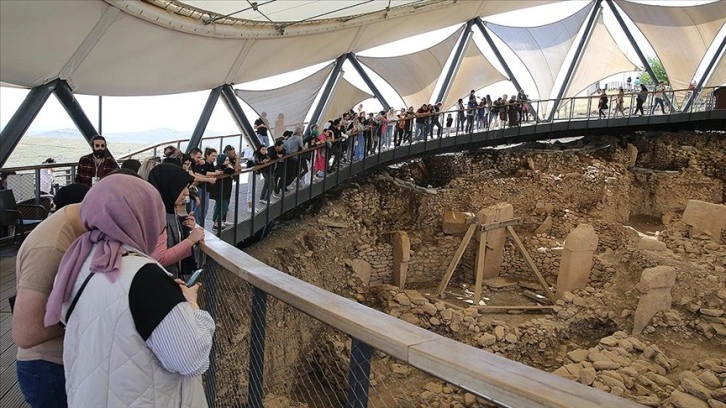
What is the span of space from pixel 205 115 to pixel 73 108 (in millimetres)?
4276

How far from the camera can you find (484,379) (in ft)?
3.78

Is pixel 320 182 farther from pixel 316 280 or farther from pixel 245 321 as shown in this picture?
pixel 245 321

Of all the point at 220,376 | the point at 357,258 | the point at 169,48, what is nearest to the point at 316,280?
the point at 357,258

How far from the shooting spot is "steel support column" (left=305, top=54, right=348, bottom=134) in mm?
17734

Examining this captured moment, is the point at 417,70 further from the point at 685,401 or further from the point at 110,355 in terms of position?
the point at 110,355

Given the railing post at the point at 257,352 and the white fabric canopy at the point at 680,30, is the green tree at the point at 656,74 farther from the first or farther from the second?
the railing post at the point at 257,352

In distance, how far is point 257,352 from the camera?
2.23 m

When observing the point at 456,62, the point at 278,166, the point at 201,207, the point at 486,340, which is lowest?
the point at 486,340

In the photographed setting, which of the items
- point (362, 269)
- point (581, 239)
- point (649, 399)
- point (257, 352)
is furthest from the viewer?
point (362, 269)

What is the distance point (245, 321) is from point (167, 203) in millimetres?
5864

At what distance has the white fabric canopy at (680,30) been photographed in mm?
25047

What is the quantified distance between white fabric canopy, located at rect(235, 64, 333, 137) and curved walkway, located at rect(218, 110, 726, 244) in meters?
3.70

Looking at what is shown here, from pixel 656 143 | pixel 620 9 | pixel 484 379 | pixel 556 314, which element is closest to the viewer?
pixel 484 379

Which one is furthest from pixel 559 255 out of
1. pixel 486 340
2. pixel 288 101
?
pixel 288 101
